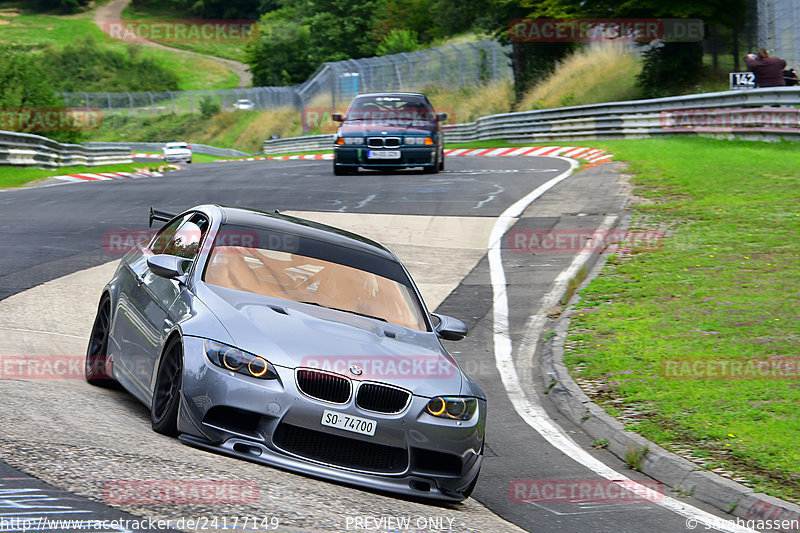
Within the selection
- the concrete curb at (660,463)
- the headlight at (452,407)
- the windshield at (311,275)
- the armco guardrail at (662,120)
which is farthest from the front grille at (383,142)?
the headlight at (452,407)

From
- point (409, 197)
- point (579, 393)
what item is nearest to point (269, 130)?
point (409, 197)

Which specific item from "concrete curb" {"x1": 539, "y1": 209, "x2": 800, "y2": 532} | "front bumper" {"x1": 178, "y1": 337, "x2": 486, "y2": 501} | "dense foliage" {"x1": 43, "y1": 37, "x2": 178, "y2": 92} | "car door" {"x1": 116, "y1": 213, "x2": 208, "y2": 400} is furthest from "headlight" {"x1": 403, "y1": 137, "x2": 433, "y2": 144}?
"dense foliage" {"x1": 43, "y1": 37, "x2": 178, "y2": 92}

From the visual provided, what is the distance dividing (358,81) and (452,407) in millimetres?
55821

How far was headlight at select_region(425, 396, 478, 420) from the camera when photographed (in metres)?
5.84

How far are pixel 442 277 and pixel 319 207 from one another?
565 centimetres

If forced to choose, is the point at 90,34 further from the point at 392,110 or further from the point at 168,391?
the point at 168,391

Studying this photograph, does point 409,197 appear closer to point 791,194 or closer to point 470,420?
point 791,194

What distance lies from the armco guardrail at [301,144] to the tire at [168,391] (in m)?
44.9

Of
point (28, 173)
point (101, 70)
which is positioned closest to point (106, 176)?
point (28, 173)

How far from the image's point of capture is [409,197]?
779 inches

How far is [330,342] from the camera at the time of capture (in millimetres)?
5910

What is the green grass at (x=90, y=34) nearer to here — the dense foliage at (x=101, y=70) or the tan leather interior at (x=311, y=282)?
the dense foliage at (x=101, y=70)

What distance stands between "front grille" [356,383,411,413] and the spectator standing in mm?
22277

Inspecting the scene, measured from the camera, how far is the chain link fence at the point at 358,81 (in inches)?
2061
